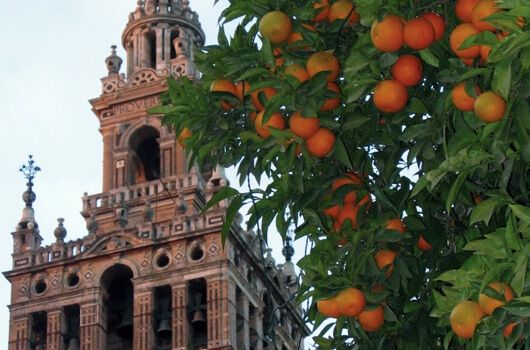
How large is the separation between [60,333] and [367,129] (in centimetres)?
4747

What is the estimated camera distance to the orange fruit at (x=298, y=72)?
10643 mm

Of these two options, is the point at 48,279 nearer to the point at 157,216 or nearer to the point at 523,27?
the point at 157,216

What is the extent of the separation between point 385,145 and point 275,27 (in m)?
1.42

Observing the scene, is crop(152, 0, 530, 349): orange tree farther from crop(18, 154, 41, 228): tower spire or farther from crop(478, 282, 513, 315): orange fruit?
crop(18, 154, 41, 228): tower spire

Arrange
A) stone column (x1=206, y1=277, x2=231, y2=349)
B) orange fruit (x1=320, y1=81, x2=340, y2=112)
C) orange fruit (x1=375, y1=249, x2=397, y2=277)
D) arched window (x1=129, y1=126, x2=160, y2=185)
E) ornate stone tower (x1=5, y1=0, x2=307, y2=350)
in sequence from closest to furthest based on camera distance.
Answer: orange fruit (x1=320, y1=81, x2=340, y2=112) < orange fruit (x1=375, y1=249, x2=397, y2=277) < stone column (x1=206, y1=277, x2=231, y2=349) < ornate stone tower (x1=5, y1=0, x2=307, y2=350) < arched window (x1=129, y1=126, x2=160, y2=185)

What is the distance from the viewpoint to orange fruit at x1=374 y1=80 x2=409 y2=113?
1041cm

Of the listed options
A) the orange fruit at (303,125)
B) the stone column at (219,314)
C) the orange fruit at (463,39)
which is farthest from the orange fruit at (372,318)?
the stone column at (219,314)

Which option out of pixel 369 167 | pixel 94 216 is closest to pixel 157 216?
pixel 94 216

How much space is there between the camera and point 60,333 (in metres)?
57.6

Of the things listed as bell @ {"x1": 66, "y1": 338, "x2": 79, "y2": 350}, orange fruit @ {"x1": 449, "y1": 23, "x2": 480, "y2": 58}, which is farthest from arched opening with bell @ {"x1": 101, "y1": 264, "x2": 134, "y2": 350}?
orange fruit @ {"x1": 449, "y1": 23, "x2": 480, "y2": 58}

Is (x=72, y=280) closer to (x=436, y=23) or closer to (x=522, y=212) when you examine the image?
(x=436, y=23)

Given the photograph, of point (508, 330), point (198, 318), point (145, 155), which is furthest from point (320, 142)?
point (145, 155)

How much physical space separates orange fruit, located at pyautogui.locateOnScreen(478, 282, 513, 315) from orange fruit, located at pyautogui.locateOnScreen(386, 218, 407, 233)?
1.77 metres

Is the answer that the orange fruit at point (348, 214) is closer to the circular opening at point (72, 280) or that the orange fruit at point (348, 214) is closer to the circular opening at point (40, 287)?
the circular opening at point (72, 280)
